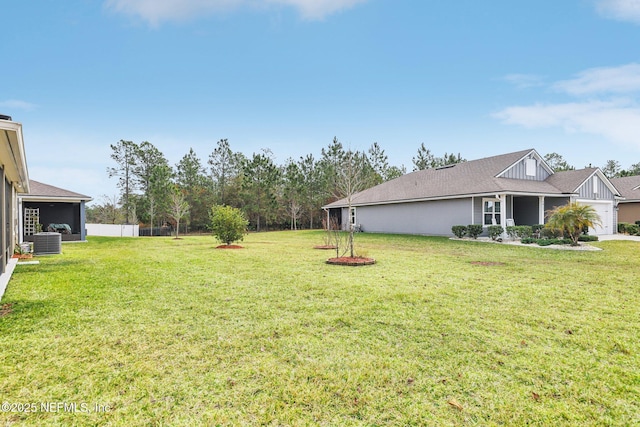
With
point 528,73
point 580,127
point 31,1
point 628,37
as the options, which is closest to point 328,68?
point 528,73

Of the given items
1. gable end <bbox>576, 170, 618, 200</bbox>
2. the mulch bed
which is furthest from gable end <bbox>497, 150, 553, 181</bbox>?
the mulch bed

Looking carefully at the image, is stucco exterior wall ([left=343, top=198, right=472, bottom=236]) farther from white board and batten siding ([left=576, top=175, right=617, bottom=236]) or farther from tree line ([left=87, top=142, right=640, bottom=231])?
tree line ([left=87, top=142, right=640, bottom=231])

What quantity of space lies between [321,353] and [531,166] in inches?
849

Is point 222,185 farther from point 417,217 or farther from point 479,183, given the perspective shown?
point 479,183

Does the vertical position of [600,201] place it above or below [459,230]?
above

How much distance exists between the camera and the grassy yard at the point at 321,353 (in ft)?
7.77

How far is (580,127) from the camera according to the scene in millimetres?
23484

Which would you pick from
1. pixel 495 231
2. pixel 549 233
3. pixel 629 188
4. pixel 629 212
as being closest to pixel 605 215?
pixel 629 212

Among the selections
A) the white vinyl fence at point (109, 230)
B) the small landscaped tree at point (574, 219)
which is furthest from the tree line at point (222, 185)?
the small landscaped tree at point (574, 219)

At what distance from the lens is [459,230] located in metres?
17.5

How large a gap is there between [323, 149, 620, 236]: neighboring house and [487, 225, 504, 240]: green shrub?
1.16 meters

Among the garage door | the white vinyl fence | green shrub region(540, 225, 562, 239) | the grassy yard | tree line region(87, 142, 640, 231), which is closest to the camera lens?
the grassy yard

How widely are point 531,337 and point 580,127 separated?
87.8 ft

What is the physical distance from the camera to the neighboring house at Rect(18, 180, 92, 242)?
668 inches
